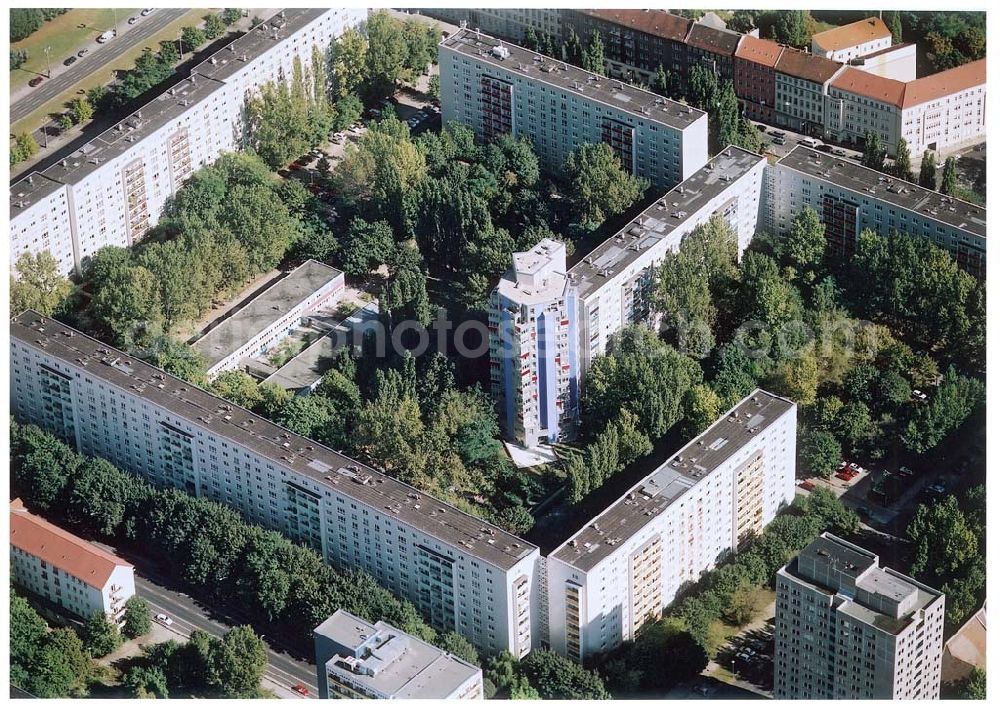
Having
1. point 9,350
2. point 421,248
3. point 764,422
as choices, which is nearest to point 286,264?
point 421,248

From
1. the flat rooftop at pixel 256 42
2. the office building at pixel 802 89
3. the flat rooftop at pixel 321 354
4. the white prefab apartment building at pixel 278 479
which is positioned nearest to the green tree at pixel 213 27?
the flat rooftop at pixel 256 42

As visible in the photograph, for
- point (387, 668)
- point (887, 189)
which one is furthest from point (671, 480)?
point (887, 189)

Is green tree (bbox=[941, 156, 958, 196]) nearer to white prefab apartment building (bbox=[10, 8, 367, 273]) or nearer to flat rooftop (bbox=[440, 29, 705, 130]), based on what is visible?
flat rooftop (bbox=[440, 29, 705, 130])

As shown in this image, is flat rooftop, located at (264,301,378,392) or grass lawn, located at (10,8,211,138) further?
grass lawn, located at (10,8,211,138)

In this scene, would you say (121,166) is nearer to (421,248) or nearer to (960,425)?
(421,248)

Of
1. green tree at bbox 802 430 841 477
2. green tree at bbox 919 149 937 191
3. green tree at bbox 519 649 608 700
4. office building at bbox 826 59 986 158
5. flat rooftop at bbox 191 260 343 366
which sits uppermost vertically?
office building at bbox 826 59 986 158

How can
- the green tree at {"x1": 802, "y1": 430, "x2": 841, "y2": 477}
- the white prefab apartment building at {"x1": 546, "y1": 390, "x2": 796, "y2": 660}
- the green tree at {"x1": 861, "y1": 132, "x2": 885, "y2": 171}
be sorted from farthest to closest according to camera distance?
the green tree at {"x1": 861, "y1": 132, "x2": 885, "y2": 171} < the green tree at {"x1": 802, "y1": 430, "x2": 841, "y2": 477} < the white prefab apartment building at {"x1": 546, "y1": 390, "x2": 796, "y2": 660}

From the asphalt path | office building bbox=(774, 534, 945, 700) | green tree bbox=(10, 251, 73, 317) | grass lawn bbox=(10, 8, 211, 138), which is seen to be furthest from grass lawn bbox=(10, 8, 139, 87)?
office building bbox=(774, 534, 945, 700)
